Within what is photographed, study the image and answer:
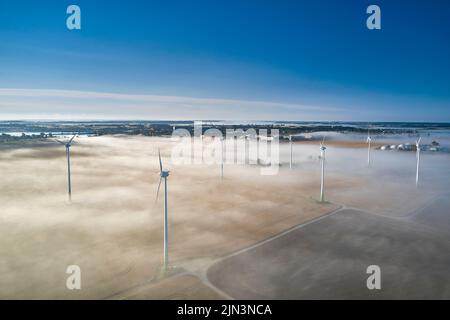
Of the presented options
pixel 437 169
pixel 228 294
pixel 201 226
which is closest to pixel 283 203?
pixel 201 226

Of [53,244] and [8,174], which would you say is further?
[8,174]

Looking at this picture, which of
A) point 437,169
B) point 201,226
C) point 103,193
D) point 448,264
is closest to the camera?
point 448,264

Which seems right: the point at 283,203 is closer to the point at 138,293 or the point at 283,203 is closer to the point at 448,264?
the point at 448,264

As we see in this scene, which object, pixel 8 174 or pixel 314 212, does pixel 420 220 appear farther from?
pixel 8 174

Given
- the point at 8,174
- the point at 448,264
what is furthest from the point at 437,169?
the point at 8,174

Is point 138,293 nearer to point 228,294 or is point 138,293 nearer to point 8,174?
point 228,294
